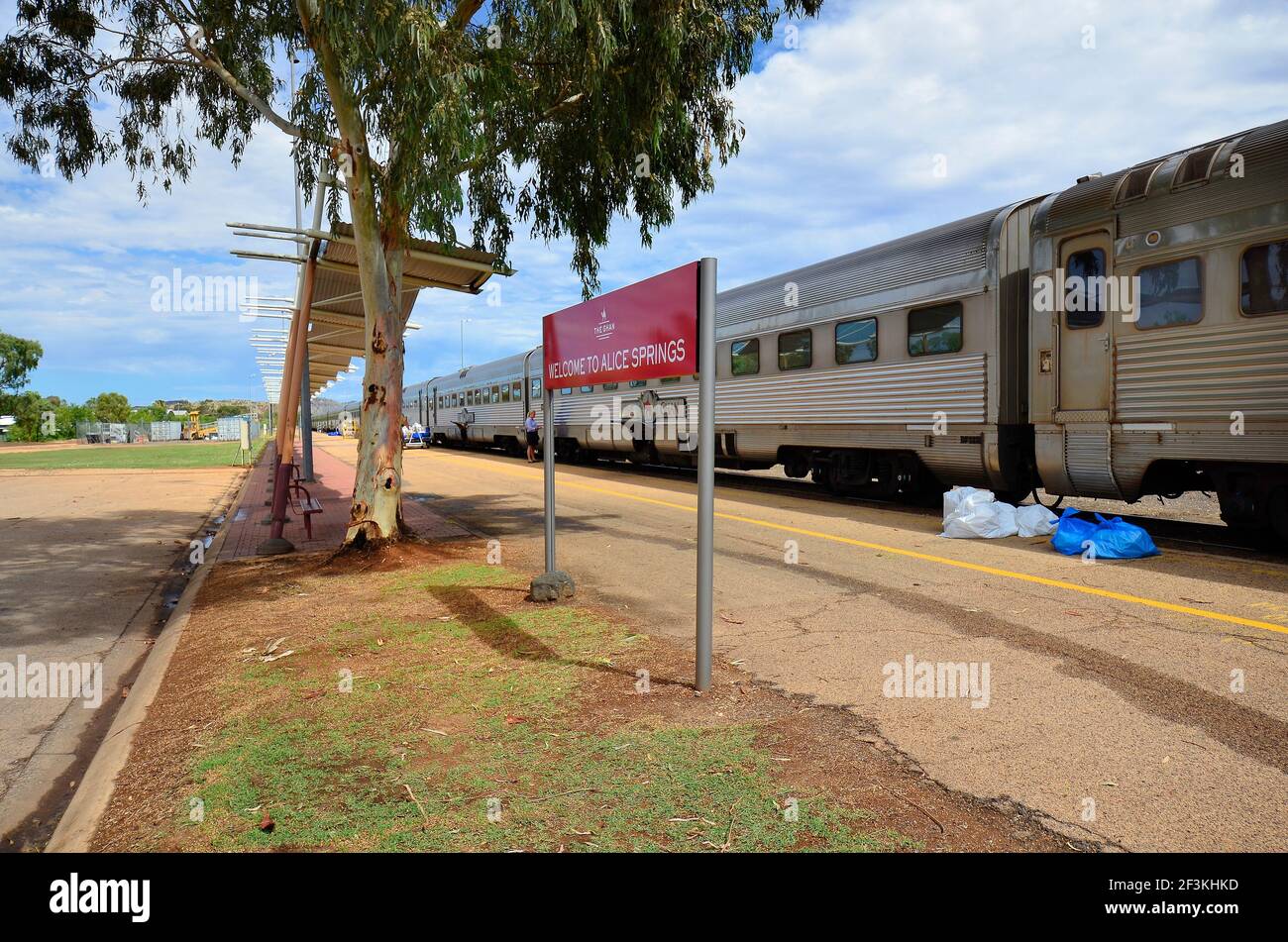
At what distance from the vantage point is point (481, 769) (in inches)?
135

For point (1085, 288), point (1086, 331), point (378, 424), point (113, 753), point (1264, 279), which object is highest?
point (1085, 288)

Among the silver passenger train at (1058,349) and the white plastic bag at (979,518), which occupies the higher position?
the silver passenger train at (1058,349)

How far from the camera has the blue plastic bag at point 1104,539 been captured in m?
7.77

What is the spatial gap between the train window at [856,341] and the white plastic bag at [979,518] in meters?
3.35

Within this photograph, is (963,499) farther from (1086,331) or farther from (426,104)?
(426,104)

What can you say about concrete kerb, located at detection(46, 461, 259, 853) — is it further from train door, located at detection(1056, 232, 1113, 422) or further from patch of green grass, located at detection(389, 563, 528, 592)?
train door, located at detection(1056, 232, 1113, 422)

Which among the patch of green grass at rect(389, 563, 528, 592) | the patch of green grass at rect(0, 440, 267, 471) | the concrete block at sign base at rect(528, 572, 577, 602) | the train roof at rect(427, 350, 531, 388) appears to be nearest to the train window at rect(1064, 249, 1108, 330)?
the concrete block at sign base at rect(528, 572, 577, 602)

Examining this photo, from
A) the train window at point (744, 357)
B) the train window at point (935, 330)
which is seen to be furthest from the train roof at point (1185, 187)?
the train window at point (744, 357)

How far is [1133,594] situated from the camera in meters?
6.31

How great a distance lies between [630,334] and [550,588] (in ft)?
8.43

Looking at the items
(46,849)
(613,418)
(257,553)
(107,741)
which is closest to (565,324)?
(107,741)

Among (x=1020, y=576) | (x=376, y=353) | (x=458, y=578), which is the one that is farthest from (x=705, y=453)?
(x=376, y=353)

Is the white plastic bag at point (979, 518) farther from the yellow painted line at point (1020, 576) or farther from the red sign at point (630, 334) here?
the red sign at point (630, 334)

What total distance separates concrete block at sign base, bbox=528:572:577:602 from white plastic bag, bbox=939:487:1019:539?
503cm
